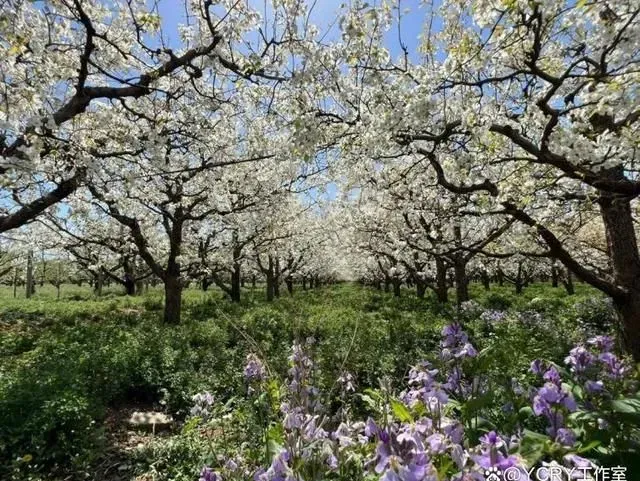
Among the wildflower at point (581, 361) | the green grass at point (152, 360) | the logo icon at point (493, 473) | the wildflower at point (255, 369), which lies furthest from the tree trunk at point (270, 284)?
the logo icon at point (493, 473)

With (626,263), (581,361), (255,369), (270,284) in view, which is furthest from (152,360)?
(270,284)

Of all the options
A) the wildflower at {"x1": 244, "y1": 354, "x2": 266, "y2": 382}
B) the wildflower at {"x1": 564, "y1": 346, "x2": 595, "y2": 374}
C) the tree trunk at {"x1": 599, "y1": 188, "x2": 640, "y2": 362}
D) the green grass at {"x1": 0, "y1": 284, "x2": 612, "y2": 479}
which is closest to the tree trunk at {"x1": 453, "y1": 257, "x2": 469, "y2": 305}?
the green grass at {"x1": 0, "y1": 284, "x2": 612, "y2": 479}

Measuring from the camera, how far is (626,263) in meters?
6.77

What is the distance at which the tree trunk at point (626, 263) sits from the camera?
21.1 ft

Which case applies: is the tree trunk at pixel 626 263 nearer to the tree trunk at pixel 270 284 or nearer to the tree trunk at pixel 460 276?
the tree trunk at pixel 460 276

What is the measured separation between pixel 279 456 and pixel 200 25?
5886 mm

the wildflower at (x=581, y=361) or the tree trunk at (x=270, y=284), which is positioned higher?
the tree trunk at (x=270, y=284)

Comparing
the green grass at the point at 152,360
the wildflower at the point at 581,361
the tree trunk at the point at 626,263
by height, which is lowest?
Answer: the green grass at the point at 152,360

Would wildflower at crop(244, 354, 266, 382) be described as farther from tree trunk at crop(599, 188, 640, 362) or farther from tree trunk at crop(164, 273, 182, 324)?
tree trunk at crop(164, 273, 182, 324)

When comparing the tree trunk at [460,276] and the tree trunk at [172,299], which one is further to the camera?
the tree trunk at [460,276]

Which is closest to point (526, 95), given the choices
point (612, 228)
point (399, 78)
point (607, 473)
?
point (399, 78)

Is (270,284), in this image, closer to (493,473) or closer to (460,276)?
(460,276)

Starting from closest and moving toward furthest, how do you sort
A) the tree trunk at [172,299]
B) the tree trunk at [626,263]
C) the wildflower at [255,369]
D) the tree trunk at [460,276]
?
the wildflower at [255,369] < the tree trunk at [626,263] < the tree trunk at [172,299] < the tree trunk at [460,276]

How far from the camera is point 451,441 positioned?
162 cm
